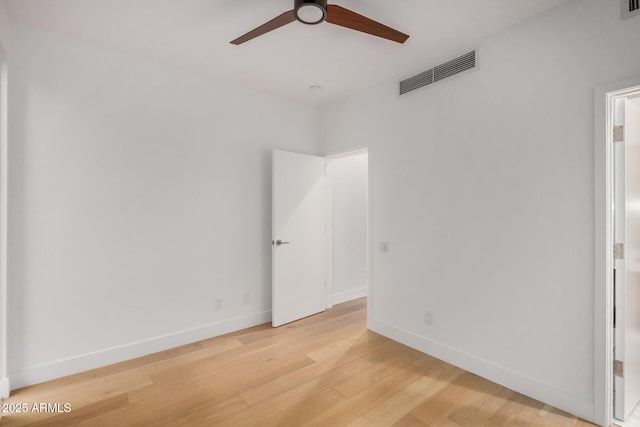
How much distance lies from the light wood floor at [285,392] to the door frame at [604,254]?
24cm

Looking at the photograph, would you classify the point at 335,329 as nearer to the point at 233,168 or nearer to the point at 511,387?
the point at 511,387

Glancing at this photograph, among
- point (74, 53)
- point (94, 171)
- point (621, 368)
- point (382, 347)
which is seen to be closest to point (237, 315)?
point (382, 347)

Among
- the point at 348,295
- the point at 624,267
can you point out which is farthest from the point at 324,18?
the point at 348,295

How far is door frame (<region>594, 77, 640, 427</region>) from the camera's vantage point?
1860 mm

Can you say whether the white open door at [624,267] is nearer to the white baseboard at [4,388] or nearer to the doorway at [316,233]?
the doorway at [316,233]

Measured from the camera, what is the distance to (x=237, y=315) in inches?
135

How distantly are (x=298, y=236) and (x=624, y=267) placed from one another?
9.52 feet

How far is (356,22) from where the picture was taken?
1.86 metres

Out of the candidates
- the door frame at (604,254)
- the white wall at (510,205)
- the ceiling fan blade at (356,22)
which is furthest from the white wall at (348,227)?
the door frame at (604,254)

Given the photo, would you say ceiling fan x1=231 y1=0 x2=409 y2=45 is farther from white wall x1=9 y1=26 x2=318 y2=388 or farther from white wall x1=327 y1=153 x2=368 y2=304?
white wall x1=327 y1=153 x2=368 y2=304

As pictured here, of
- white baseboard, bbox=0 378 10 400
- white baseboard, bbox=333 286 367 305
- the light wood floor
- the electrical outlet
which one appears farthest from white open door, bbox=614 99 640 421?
white baseboard, bbox=0 378 10 400

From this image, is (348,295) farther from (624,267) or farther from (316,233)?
(624,267)

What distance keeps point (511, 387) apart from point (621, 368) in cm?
68

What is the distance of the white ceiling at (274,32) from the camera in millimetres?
2090
